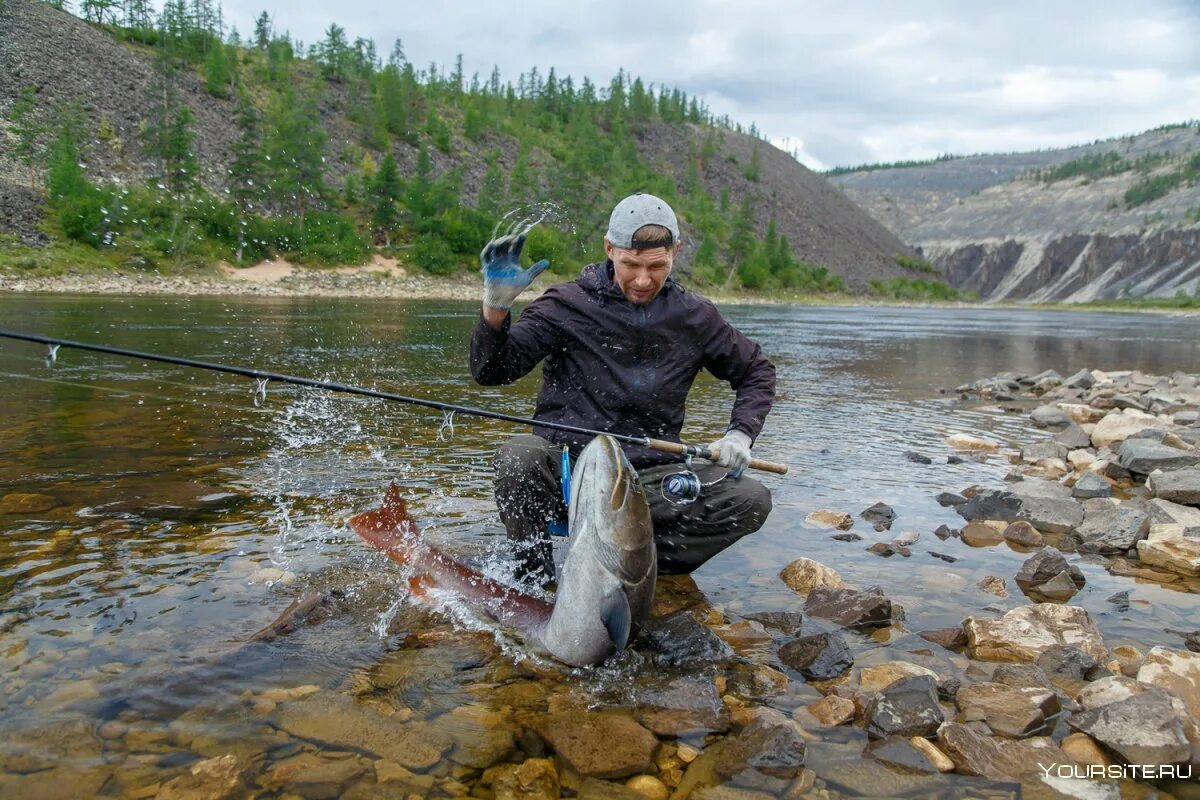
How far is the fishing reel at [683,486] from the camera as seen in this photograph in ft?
14.3

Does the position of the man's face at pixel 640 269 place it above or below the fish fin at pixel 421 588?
above

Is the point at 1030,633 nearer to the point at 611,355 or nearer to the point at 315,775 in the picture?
the point at 611,355

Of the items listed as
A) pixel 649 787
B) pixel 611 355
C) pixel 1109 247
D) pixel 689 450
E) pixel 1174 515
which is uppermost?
pixel 1109 247

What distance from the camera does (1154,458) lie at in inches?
307

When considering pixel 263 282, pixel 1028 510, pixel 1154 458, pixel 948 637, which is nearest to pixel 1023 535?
pixel 1028 510

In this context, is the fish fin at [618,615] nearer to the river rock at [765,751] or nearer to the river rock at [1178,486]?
the river rock at [765,751]

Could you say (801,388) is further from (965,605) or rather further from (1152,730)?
(1152,730)

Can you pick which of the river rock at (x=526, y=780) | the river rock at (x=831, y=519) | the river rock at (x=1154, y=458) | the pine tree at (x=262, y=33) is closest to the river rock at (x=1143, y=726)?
the river rock at (x=526, y=780)

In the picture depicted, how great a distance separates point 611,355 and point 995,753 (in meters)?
2.71

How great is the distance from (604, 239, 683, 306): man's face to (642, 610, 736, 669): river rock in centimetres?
183

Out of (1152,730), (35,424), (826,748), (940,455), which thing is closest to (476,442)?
(35,424)

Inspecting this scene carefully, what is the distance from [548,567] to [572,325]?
1469 mm

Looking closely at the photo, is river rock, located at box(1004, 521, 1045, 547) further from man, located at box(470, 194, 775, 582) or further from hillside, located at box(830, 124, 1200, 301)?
hillside, located at box(830, 124, 1200, 301)

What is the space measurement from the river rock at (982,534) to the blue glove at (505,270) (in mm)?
4038
